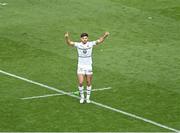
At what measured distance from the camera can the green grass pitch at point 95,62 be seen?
2153 centimetres

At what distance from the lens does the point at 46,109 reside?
22.4m

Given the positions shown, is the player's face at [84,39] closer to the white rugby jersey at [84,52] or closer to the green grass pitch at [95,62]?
the white rugby jersey at [84,52]

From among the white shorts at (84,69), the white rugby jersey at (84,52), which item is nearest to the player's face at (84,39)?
the white rugby jersey at (84,52)

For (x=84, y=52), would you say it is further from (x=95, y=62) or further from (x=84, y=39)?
(x=95, y=62)

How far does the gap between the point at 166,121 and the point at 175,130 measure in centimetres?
87

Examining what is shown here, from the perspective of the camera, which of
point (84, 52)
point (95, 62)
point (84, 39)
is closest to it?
point (84, 39)

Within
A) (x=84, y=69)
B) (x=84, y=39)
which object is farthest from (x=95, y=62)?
(x=84, y=39)

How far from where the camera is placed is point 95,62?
92.4 feet

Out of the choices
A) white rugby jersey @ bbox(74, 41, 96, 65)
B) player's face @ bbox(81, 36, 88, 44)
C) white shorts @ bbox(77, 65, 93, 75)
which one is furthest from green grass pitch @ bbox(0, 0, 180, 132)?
player's face @ bbox(81, 36, 88, 44)

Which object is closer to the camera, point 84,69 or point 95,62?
point 84,69

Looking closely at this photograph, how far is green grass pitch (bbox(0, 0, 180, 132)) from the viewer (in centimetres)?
2153

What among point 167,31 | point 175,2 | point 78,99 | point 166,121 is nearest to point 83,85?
point 78,99

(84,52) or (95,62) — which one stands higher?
(84,52)

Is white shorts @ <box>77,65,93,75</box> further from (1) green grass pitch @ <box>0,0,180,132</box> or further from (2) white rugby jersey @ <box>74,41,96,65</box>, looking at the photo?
(1) green grass pitch @ <box>0,0,180,132</box>
